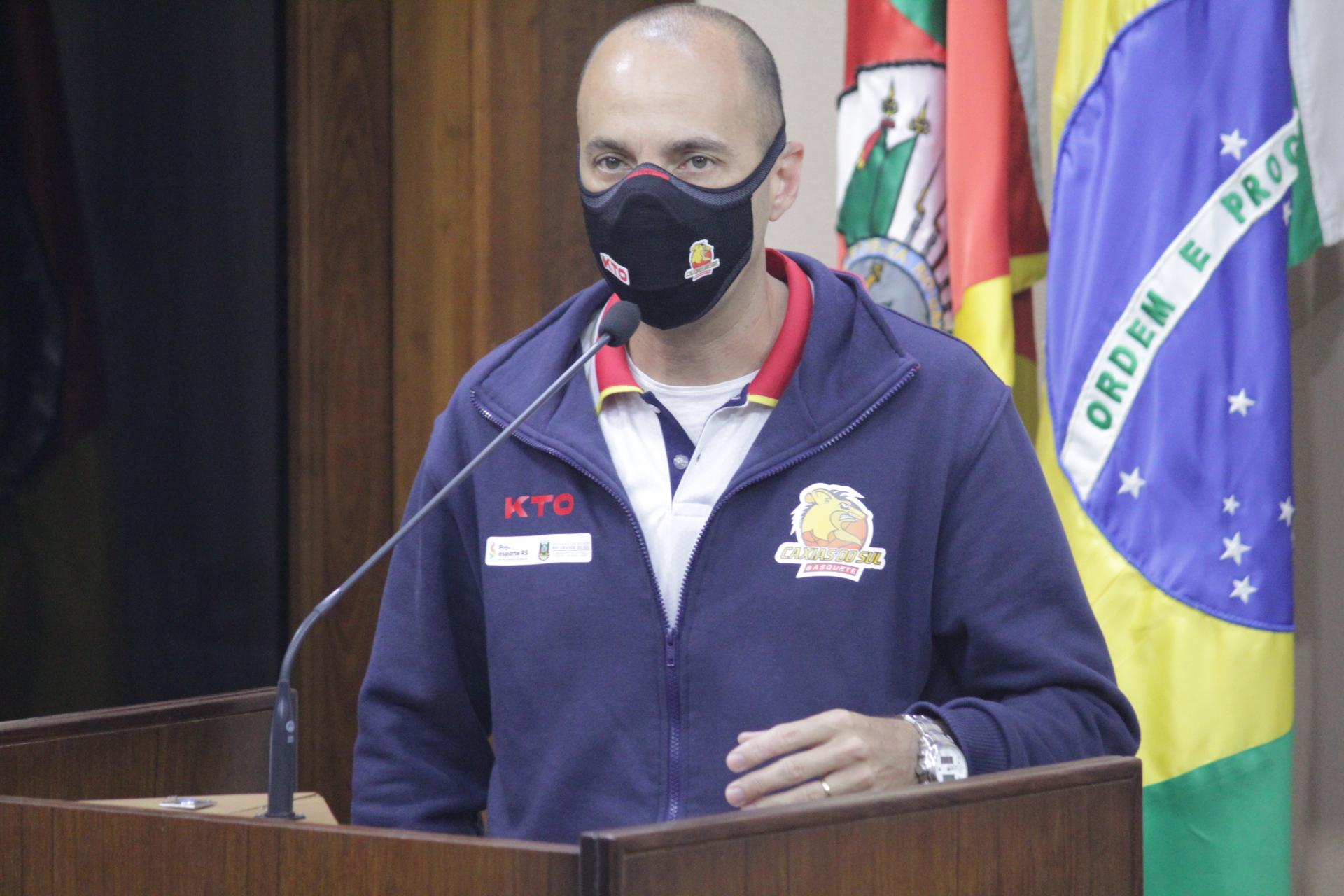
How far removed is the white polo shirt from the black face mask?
56mm

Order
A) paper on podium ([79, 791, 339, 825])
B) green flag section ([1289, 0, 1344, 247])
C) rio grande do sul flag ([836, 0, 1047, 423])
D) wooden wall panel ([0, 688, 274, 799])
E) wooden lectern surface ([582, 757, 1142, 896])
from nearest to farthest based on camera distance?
wooden lectern surface ([582, 757, 1142, 896]), paper on podium ([79, 791, 339, 825]), wooden wall panel ([0, 688, 274, 799]), green flag section ([1289, 0, 1344, 247]), rio grande do sul flag ([836, 0, 1047, 423])

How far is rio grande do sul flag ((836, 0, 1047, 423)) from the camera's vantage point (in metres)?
2.03

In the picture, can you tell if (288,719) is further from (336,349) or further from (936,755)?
(336,349)

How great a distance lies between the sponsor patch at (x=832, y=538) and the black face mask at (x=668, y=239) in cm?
22

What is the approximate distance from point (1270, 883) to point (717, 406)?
100 centimetres

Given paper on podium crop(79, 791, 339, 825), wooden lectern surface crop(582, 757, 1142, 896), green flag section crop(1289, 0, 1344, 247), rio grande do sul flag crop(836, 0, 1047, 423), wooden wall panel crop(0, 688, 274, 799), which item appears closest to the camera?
wooden lectern surface crop(582, 757, 1142, 896)

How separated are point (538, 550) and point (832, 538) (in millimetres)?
281

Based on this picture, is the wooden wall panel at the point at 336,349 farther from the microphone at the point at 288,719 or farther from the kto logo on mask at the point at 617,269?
the microphone at the point at 288,719

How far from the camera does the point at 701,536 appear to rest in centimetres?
133

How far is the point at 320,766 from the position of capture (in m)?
2.93

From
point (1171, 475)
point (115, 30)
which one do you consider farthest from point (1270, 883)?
point (115, 30)

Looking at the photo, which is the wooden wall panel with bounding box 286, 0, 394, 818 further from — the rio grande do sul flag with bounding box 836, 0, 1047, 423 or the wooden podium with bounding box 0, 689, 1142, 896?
the wooden podium with bounding box 0, 689, 1142, 896

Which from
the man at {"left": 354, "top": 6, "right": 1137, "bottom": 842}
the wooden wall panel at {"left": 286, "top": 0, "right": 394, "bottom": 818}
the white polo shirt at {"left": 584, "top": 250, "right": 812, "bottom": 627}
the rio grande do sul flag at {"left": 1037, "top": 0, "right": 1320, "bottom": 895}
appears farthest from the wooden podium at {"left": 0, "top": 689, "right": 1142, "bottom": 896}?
the wooden wall panel at {"left": 286, "top": 0, "right": 394, "bottom": 818}

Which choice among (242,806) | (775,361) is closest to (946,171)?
(775,361)
